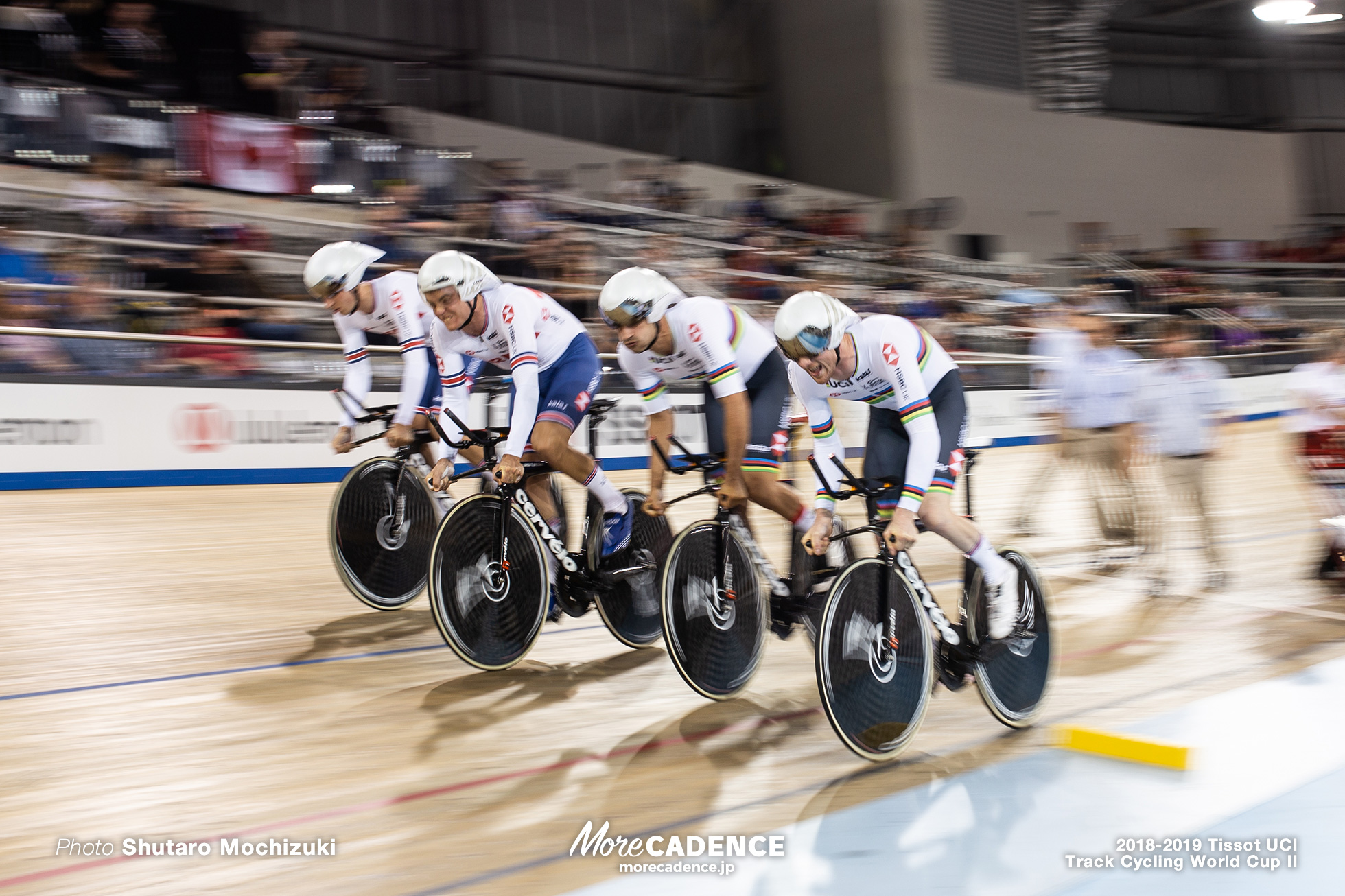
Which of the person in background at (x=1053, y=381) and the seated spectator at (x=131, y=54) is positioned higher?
the seated spectator at (x=131, y=54)

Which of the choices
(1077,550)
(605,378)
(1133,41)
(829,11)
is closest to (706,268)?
(605,378)

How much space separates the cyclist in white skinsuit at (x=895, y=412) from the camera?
119 inches

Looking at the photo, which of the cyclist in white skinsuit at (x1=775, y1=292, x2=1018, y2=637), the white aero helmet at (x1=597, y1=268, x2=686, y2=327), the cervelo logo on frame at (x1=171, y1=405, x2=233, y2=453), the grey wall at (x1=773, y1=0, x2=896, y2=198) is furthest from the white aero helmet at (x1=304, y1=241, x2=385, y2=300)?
the grey wall at (x1=773, y1=0, x2=896, y2=198)

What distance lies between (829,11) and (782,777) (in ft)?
57.1

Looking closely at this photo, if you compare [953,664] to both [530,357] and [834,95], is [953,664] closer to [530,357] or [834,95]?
[530,357]

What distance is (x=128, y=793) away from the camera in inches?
111

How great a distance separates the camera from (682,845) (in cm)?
255

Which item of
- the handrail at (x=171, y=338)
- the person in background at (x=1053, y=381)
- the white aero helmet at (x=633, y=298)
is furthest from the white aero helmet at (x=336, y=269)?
the person in background at (x=1053, y=381)

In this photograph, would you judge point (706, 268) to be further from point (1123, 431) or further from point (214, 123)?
point (1123, 431)

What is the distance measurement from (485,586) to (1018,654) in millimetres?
1728

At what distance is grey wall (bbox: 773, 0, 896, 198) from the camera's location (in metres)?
18.0

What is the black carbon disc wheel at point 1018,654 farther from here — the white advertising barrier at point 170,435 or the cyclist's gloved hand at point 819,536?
the white advertising barrier at point 170,435

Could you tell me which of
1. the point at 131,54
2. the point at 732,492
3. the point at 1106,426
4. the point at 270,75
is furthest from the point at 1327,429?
the point at 131,54

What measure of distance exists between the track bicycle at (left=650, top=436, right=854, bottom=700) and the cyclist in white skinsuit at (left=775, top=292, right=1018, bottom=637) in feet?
1.32
